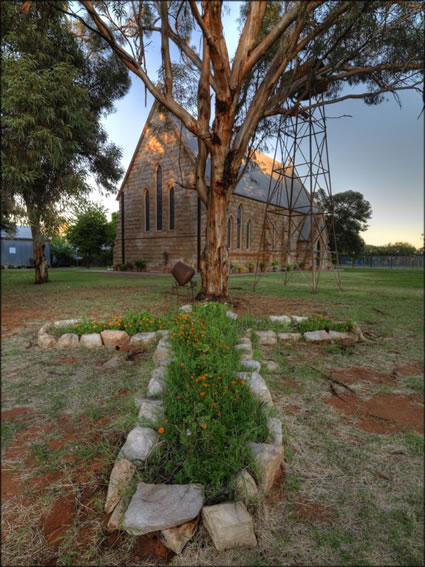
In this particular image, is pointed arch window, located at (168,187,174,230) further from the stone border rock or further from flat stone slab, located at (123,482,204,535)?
flat stone slab, located at (123,482,204,535)

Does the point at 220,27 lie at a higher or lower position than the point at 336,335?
higher

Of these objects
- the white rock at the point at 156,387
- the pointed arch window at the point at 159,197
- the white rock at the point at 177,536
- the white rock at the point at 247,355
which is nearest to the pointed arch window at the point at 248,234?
the pointed arch window at the point at 159,197

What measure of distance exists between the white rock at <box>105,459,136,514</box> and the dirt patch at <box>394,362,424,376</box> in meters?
3.23

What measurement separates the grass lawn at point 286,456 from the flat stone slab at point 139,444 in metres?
0.17

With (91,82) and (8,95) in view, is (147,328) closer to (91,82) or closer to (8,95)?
(8,95)

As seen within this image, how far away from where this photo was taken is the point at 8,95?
194 centimetres

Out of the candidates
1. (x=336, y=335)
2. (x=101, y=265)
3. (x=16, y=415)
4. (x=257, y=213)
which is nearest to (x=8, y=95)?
(x=16, y=415)

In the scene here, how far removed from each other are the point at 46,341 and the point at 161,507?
348cm

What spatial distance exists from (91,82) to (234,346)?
7056 millimetres

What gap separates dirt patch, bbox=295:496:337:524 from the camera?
1403 mm

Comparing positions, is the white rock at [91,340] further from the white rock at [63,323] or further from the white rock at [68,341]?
the white rock at [63,323]

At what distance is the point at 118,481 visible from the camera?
4.69 feet

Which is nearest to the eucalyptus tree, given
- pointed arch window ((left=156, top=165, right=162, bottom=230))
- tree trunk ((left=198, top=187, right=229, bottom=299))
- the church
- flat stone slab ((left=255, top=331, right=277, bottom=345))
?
tree trunk ((left=198, top=187, right=229, bottom=299))

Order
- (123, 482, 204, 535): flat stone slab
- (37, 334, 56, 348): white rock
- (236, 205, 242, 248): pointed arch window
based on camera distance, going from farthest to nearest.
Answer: (236, 205, 242, 248): pointed arch window < (37, 334, 56, 348): white rock < (123, 482, 204, 535): flat stone slab
